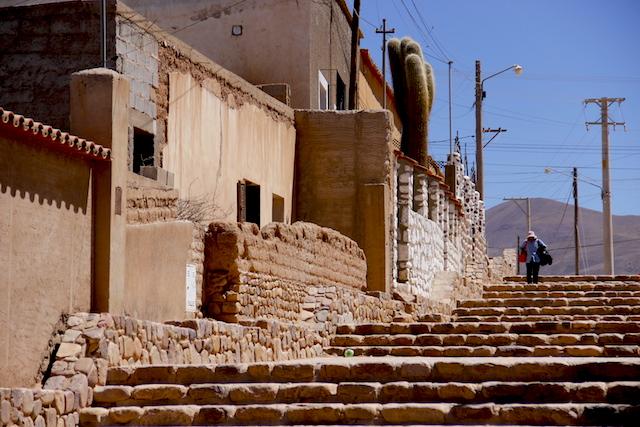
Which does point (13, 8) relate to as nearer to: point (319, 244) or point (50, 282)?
point (319, 244)

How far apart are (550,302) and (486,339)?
23.7ft

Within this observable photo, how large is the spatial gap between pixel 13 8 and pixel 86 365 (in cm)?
754

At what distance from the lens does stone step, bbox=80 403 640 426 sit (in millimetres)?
9227

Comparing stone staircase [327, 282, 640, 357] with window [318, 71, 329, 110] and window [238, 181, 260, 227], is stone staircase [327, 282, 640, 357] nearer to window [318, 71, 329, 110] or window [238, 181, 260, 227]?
window [238, 181, 260, 227]

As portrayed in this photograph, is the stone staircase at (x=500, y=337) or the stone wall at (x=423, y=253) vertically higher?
the stone wall at (x=423, y=253)

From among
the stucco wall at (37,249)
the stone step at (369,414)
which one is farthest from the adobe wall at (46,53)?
the stone step at (369,414)

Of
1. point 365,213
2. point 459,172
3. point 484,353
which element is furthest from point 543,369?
point 459,172

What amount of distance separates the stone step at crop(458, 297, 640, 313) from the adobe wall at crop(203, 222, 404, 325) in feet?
11.3

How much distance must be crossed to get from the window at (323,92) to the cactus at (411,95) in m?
4.78

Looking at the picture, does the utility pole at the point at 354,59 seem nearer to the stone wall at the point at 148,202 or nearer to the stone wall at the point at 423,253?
the stone wall at the point at 423,253

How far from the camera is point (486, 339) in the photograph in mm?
16438

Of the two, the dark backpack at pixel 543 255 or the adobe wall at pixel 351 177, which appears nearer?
the adobe wall at pixel 351 177

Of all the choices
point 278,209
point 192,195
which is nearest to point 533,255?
point 278,209

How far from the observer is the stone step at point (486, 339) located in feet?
53.2
